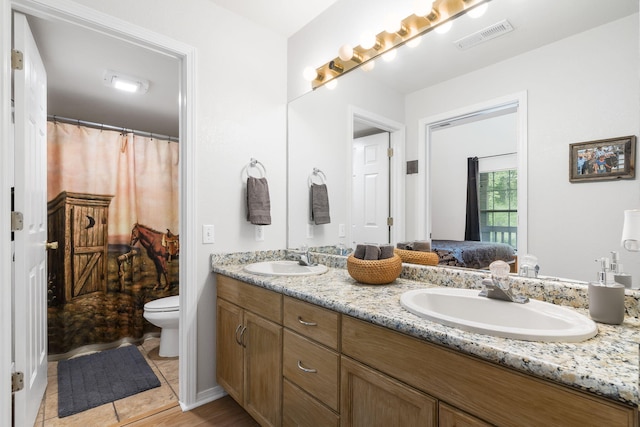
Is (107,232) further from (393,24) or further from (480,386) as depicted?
(480,386)

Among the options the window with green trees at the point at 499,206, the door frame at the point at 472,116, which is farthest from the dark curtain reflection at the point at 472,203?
the door frame at the point at 472,116

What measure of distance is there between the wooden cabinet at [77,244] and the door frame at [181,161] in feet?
4.12

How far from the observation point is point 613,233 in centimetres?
98

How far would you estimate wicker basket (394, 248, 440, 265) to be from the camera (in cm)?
148

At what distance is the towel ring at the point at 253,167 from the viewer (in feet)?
6.83

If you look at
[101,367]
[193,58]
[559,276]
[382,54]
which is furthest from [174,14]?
[101,367]

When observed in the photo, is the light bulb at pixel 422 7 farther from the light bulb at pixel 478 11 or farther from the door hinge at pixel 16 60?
the door hinge at pixel 16 60

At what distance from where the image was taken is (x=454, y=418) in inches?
31.5

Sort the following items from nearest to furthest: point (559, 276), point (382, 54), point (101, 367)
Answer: point (559, 276) < point (382, 54) < point (101, 367)

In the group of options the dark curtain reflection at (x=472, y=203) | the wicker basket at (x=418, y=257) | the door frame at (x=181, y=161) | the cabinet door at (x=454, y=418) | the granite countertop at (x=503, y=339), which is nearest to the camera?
the granite countertop at (x=503, y=339)

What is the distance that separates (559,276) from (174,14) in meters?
2.21

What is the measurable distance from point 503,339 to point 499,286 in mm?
371

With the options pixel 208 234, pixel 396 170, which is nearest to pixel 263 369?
pixel 208 234

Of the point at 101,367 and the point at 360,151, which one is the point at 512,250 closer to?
the point at 360,151
